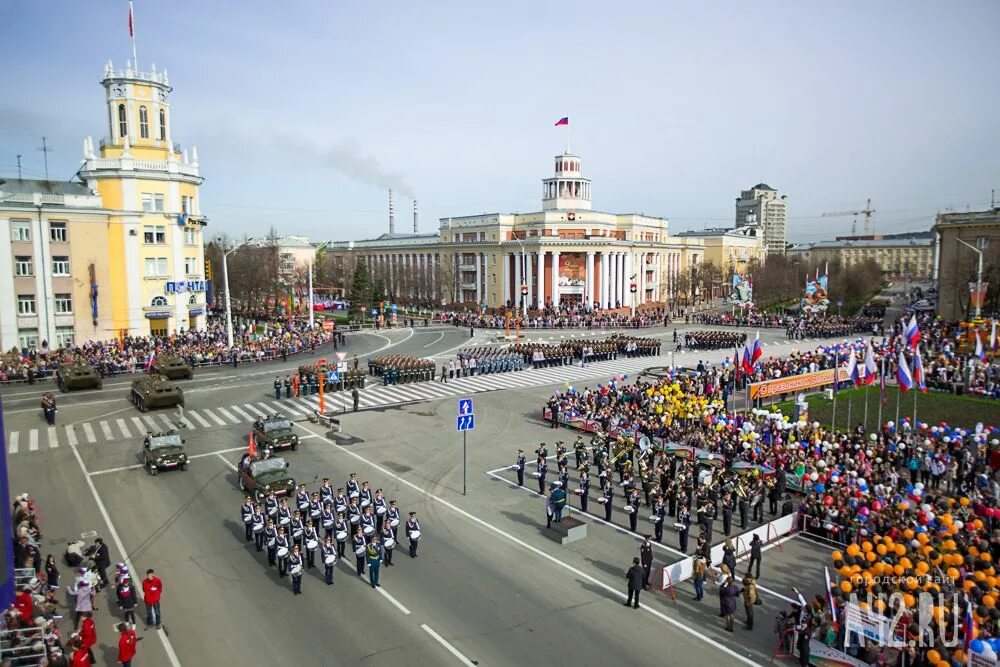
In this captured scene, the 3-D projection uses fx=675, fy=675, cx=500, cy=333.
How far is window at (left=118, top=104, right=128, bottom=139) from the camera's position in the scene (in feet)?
176

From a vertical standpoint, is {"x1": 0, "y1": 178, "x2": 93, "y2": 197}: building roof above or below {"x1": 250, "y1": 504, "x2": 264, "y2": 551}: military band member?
above

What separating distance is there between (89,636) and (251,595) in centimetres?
344

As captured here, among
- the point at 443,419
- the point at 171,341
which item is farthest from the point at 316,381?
the point at 171,341

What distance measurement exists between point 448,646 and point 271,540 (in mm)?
5640

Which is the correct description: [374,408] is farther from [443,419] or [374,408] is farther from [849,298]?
[849,298]

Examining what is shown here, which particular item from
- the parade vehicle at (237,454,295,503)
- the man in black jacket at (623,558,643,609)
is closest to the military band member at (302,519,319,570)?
the parade vehicle at (237,454,295,503)

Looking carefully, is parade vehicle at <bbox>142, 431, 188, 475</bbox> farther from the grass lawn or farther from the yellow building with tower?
the yellow building with tower

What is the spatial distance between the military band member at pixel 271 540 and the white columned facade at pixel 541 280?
72733 millimetres

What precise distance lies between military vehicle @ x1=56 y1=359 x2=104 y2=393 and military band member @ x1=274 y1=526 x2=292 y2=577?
27.5 meters

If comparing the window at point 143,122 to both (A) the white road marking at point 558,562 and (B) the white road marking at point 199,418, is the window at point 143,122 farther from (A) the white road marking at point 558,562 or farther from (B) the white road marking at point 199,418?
(A) the white road marking at point 558,562

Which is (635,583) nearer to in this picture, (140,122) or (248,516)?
(248,516)

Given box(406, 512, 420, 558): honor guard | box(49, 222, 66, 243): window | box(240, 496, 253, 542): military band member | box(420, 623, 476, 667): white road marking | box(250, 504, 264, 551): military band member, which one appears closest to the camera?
box(420, 623, 476, 667): white road marking

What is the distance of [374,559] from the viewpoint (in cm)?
1451

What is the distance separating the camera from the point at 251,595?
47.5 ft
